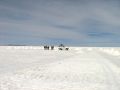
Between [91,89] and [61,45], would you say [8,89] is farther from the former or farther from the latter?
[61,45]

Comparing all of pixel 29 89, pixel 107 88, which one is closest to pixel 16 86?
pixel 29 89

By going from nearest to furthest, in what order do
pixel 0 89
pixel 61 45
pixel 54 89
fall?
pixel 0 89 < pixel 54 89 < pixel 61 45

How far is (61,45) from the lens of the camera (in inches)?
3280

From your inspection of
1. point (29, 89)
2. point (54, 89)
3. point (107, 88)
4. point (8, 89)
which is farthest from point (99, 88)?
point (8, 89)

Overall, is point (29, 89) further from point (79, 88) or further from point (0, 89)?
point (79, 88)

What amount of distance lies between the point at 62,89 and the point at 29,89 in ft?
3.74

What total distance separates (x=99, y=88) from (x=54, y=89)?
166 centimetres

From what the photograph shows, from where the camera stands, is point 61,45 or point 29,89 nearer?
point 29,89

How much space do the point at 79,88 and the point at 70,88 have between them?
0.33 meters

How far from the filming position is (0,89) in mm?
7953

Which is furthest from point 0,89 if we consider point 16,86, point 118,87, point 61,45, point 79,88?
point 61,45

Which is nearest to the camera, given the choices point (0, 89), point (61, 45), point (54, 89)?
point (0, 89)

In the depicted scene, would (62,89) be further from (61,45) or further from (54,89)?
(61,45)

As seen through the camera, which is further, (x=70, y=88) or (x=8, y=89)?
(x=70, y=88)
